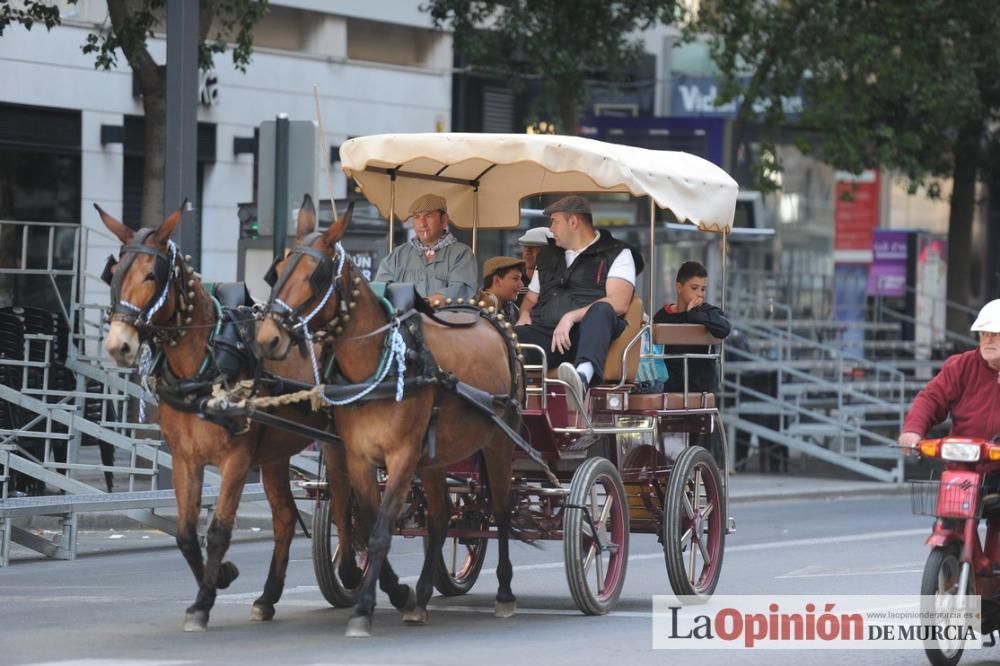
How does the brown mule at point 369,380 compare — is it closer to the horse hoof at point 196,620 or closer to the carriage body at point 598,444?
the carriage body at point 598,444

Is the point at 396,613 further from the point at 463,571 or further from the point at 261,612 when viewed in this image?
the point at 463,571

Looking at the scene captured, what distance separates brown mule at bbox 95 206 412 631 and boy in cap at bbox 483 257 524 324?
89.2 inches

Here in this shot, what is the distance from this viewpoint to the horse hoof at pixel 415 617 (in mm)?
10586

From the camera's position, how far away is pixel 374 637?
10.0 m

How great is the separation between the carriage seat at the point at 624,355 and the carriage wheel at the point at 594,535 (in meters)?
0.61

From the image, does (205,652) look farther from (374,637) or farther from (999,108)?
(999,108)

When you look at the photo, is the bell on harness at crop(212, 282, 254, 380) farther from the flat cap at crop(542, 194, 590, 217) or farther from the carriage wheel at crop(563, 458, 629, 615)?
the flat cap at crop(542, 194, 590, 217)

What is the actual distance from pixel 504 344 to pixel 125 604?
9.16 feet

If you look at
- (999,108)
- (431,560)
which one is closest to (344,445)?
(431,560)

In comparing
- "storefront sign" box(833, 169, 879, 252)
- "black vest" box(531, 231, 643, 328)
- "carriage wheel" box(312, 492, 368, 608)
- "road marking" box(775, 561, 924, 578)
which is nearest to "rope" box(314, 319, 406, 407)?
"carriage wheel" box(312, 492, 368, 608)

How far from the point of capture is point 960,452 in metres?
9.05

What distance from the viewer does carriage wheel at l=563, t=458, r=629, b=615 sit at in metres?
10.6

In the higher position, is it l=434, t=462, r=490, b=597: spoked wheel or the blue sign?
the blue sign

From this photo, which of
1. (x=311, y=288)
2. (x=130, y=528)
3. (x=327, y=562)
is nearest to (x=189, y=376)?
(x=311, y=288)
